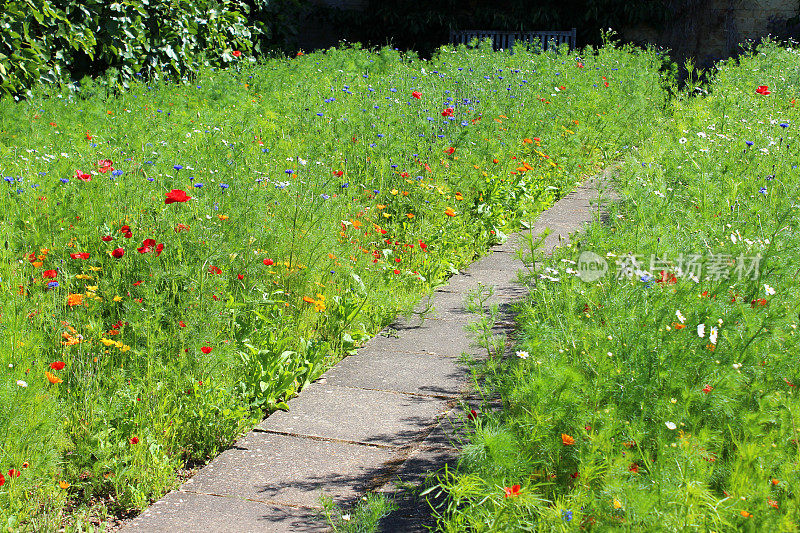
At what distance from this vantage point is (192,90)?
307 inches

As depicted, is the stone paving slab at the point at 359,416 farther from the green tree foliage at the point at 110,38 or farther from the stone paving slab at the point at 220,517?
the green tree foliage at the point at 110,38

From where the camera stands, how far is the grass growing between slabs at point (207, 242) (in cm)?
277

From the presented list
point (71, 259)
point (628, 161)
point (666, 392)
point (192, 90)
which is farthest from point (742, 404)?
point (192, 90)

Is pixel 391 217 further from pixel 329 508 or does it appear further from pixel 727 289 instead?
pixel 329 508

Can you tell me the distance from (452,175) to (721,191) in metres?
1.95

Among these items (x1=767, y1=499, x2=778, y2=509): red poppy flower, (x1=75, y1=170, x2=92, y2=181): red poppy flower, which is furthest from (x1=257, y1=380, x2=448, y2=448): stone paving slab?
(x1=75, y1=170, x2=92, y2=181): red poppy flower

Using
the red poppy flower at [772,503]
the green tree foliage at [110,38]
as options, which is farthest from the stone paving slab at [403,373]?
the green tree foliage at [110,38]

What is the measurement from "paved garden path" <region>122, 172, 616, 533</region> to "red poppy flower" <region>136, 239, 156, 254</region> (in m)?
0.89

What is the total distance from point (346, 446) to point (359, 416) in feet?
0.83

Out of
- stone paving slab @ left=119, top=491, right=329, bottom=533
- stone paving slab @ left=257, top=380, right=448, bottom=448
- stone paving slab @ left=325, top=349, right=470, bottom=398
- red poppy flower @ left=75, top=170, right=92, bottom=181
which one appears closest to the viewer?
stone paving slab @ left=119, top=491, right=329, bottom=533

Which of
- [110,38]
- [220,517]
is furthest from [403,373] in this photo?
[110,38]

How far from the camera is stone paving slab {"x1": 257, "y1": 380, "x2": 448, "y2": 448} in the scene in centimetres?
305

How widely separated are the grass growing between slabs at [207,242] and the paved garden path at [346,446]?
139 millimetres

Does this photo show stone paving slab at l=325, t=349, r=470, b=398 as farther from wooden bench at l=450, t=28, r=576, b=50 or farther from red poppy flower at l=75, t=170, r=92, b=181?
wooden bench at l=450, t=28, r=576, b=50
